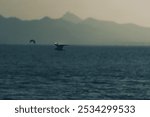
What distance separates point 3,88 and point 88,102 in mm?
48167

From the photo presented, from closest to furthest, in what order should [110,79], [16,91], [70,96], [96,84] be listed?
[70,96] < [16,91] < [96,84] < [110,79]

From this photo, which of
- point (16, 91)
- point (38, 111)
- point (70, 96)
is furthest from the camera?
point (16, 91)

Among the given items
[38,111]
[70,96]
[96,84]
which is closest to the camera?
[38,111]

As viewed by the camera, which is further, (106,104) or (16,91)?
(16,91)

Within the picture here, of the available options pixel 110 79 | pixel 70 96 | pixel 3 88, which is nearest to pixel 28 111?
pixel 70 96

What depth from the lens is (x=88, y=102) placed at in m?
18.0

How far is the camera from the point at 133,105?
18.0 m

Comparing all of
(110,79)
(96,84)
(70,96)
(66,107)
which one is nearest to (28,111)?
(66,107)

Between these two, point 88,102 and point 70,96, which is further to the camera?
point 70,96

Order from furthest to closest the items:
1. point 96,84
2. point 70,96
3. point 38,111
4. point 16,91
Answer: point 96,84 < point 16,91 < point 70,96 < point 38,111

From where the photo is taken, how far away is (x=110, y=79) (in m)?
81.8

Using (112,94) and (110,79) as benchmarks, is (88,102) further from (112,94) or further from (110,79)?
(110,79)

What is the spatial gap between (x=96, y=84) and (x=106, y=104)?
5372 centimetres

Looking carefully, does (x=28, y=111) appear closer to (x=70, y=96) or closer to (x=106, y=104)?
(x=106, y=104)
